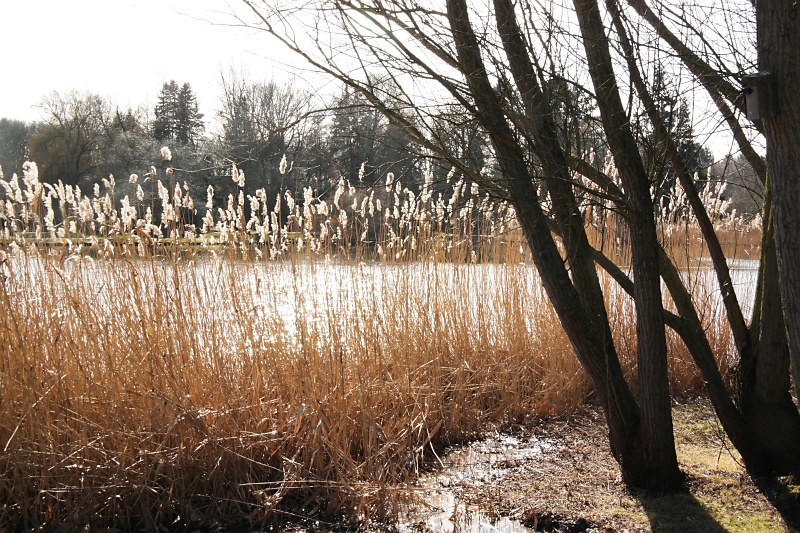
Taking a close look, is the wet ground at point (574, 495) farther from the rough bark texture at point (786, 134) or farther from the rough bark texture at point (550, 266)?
the rough bark texture at point (786, 134)

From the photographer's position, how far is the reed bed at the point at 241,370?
8.95 feet

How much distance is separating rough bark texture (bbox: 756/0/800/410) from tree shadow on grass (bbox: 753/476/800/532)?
82 cm

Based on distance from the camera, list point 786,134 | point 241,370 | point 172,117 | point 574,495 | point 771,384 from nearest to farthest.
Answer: point 786,134 < point 771,384 < point 574,495 < point 241,370 < point 172,117

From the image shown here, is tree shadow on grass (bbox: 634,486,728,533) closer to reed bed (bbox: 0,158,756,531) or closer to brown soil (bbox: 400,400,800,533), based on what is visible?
brown soil (bbox: 400,400,800,533)

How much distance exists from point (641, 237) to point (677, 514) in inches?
42.9

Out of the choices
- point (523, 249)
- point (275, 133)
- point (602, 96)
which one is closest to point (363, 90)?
point (275, 133)

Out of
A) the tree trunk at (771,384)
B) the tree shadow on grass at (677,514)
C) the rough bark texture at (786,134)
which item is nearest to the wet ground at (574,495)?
the tree shadow on grass at (677,514)

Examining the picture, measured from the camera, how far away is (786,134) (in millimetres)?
1830

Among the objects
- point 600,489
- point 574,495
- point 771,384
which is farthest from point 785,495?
point 574,495

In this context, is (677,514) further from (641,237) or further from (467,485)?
(641,237)

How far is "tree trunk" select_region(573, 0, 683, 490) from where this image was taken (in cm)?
251

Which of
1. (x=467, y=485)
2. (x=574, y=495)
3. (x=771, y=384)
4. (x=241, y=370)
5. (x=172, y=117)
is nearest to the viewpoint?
(x=771, y=384)

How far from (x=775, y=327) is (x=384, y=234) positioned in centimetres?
262

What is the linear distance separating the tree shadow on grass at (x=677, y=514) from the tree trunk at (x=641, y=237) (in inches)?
7.1
